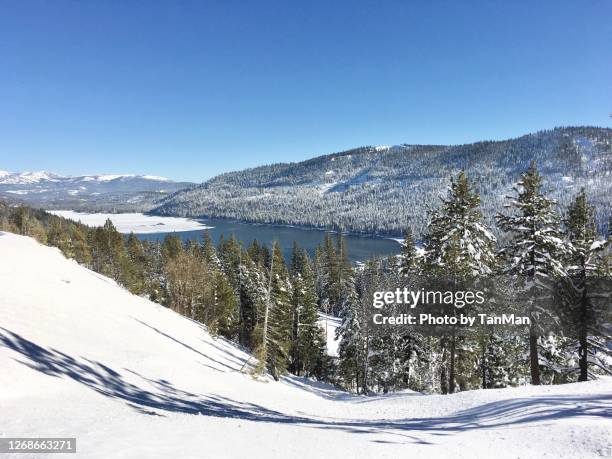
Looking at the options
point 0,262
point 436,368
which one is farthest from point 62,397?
point 436,368

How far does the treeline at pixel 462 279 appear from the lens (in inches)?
770

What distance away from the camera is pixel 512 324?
21.8 metres

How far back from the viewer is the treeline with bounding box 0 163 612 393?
1956 centimetres

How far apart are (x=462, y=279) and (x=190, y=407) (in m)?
15.8

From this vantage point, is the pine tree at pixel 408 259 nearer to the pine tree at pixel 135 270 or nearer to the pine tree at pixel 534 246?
the pine tree at pixel 534 246

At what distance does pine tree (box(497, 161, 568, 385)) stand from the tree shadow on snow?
20.2 ft

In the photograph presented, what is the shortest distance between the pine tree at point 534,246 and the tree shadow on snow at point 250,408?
6.16 meters

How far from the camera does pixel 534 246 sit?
19.3 m

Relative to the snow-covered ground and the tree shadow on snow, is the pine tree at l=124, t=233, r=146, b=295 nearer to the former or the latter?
the snow-covered ground

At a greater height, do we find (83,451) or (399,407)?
(83,451)

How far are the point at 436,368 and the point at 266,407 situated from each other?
27.7m

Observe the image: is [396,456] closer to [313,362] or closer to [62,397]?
[62,397]

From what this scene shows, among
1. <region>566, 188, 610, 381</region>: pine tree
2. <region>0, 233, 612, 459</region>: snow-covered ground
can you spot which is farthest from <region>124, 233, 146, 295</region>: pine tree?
<region>566, 188, 610, 381</region>: pine tree

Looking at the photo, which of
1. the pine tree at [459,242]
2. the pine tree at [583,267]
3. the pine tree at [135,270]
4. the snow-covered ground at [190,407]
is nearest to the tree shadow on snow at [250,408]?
the snow-covered ground at [190,407]
